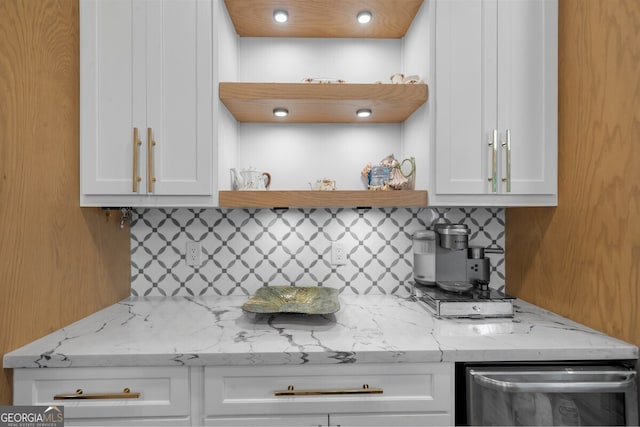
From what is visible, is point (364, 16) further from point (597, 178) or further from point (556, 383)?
point (556, 383)

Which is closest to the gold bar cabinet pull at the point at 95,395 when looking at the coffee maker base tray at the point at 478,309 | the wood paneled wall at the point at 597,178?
the coffee maker base tray at the point at 478,309

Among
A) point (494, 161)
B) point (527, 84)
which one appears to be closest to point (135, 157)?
point (494, 161)

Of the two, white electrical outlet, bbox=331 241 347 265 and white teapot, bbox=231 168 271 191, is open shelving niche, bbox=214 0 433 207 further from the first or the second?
white electrical outlet, bbox=331 241 347 265

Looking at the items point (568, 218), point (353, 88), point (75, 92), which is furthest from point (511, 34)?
point (75, 92)

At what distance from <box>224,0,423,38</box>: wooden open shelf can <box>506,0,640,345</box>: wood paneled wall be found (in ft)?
2.20

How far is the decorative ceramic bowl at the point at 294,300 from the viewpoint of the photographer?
1.36 metres

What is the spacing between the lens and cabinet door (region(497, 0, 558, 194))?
1.41m

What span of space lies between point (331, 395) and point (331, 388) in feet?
0.07

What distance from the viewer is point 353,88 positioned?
1.42 m

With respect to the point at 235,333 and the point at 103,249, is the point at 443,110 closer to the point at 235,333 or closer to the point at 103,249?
the point at 235,333

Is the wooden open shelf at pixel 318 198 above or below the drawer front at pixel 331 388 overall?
above

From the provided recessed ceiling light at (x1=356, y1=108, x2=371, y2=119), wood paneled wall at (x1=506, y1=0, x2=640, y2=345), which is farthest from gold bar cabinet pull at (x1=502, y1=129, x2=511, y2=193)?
recessed ceiling light at (x1=356, y1=108, x2=371, y2=119)

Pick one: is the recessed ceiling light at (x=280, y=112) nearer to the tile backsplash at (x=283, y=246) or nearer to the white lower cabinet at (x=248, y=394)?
the tile backsplash at (x=283, y=246)

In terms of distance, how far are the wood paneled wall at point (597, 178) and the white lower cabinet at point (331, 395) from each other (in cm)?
66
